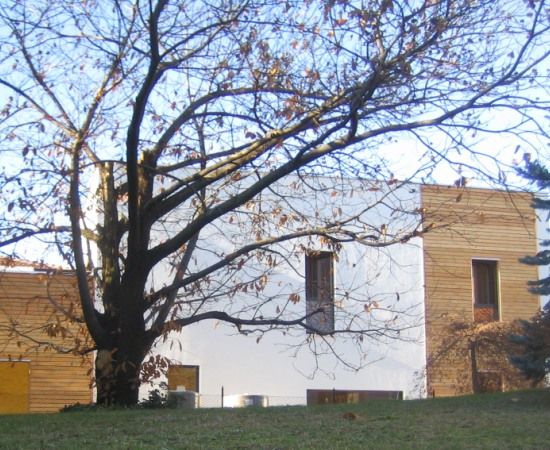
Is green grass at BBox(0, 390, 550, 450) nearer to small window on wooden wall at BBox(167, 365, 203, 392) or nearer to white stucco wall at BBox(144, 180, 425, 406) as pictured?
white stucco wall at BBox(144, 180, 425, 406)

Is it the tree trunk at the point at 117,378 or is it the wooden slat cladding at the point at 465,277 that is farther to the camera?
the wooden slat cladding at the point at 465,277

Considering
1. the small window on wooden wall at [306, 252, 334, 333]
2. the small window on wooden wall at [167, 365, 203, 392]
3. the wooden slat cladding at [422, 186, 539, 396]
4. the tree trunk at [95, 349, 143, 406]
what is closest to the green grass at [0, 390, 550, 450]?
the tree trunk at [95, 349, 143, 406]

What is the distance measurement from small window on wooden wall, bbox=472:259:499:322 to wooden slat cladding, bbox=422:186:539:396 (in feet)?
0.62

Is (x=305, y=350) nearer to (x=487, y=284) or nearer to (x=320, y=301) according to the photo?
(x=487, y=284)

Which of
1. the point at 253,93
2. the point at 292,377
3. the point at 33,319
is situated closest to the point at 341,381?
the point at 292,377

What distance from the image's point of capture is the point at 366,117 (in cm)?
1279

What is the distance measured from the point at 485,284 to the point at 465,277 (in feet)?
4.33

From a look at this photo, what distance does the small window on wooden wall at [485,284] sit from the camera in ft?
93.9

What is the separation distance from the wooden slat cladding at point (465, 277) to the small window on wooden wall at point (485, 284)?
0.19 metres

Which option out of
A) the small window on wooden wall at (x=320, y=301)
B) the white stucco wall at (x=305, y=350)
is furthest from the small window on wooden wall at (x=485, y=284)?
the small window on wooden wall at (x=320, y=301)

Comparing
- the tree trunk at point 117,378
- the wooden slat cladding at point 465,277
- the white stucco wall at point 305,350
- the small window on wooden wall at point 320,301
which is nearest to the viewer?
the tree trunk at point 117,378

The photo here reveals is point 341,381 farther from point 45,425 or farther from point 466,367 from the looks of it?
point 45,425

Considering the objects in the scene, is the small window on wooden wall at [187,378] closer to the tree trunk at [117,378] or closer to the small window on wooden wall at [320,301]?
the small window on wooden wall at [320,301]

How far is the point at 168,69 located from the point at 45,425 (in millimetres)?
4869
